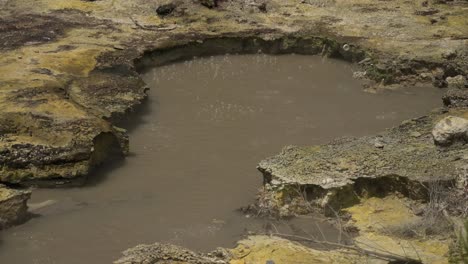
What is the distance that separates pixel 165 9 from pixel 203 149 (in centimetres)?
449

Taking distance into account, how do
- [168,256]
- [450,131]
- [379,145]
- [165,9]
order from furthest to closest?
1. [165,9]
2. [379,145]
3. [450,131]
4. [168,256]

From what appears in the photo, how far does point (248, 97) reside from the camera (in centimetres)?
926

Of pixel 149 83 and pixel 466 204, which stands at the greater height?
pixel 466 204

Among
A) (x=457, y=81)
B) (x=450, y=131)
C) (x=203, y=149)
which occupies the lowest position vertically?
(x=203, y=149)

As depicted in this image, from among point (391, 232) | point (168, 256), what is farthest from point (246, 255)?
point (391, 232)

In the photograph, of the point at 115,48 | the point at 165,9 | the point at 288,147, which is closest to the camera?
the point at 288,147

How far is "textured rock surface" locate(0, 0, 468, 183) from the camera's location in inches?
285

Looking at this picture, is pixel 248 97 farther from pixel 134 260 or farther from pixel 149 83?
pixel 134 260

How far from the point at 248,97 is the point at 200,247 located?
363 centimetres

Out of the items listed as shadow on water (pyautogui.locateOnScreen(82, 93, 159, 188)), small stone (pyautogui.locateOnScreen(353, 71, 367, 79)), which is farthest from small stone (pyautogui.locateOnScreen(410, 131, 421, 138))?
shadow on water (pyautogui.locateOnScreen(82, 93, 159, 188))

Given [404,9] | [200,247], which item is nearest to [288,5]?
[404,9]

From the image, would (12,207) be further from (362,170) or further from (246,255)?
(362,170)

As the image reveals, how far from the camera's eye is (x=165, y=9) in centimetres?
1156

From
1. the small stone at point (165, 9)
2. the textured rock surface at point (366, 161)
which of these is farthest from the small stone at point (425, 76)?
the small stone at point (165, 9)
